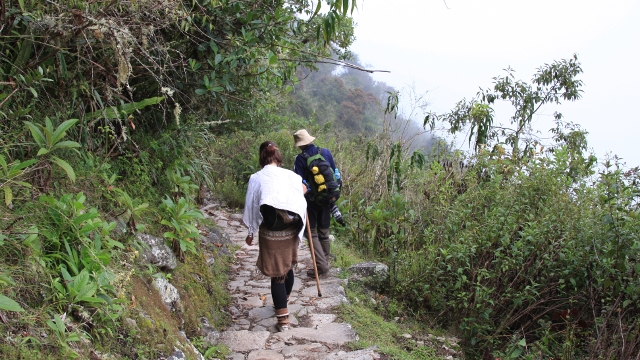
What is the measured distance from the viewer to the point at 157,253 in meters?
4.26

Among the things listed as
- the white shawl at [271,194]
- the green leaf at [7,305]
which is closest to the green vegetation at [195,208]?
the green leaf at [7,305]

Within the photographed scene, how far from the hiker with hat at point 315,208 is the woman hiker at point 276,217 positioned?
0.95m

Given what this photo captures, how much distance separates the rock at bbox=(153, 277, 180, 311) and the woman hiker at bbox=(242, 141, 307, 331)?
764 millimetres

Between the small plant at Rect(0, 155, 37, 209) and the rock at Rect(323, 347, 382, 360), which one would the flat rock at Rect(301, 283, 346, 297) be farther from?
the small plant at Rect(0, 155, 37, 209)

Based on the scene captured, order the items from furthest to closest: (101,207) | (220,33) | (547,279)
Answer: (547,279), (220,33), (101,207)

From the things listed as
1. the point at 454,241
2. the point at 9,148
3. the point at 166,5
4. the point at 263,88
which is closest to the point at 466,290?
the point at 454,241

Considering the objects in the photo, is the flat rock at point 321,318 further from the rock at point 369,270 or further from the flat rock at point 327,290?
the rock at point 369,270

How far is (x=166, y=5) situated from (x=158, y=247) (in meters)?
2.03

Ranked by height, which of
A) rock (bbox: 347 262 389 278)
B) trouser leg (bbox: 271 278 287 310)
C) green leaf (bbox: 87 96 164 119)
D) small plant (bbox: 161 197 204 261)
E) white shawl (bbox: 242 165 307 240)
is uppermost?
green leaf (bbox: 87 96 164 119)

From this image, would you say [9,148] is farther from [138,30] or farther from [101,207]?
[138,30]

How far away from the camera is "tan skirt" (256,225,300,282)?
4551 millimetres

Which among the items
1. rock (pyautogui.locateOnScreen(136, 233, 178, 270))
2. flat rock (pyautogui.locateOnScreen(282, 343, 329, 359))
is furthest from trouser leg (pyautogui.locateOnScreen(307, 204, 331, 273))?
rock (pyautogui.locateOnScreen(136, 233, 178, 270))

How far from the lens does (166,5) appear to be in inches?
145

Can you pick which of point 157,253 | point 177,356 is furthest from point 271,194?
point 177,356
